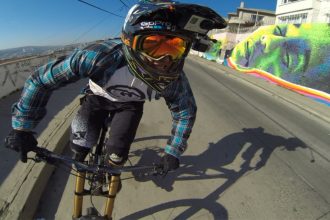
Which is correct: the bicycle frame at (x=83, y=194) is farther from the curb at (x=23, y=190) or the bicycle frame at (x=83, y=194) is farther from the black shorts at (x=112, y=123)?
the curb at (x=23, y=190)

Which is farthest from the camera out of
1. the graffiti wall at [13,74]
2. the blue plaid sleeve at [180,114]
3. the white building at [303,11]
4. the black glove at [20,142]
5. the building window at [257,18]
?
the building window at [257,18]

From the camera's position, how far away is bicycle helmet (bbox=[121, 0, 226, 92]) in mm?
2414

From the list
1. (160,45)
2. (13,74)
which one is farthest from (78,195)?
(13,74)

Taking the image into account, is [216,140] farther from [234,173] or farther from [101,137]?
[101,137]

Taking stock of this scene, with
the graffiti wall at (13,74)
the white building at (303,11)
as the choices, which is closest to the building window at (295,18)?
the white building at (303,11)

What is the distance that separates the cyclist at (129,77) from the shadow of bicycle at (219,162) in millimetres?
605

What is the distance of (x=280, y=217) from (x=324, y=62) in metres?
11.6

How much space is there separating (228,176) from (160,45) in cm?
318

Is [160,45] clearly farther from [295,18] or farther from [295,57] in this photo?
[295,18]

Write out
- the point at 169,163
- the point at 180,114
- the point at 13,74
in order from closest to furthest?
the point at 169,163 → the point at 180,114 → the point at 13,74

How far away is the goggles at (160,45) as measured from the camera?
2.48 metres

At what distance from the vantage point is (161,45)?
2.50m

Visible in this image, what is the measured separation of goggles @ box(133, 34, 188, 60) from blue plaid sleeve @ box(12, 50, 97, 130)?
43 centimetres

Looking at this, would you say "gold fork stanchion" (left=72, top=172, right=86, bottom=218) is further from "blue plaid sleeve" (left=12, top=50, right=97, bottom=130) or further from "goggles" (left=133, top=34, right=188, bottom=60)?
"goggles" (left=133, top=34, right=188, bottom=60)
